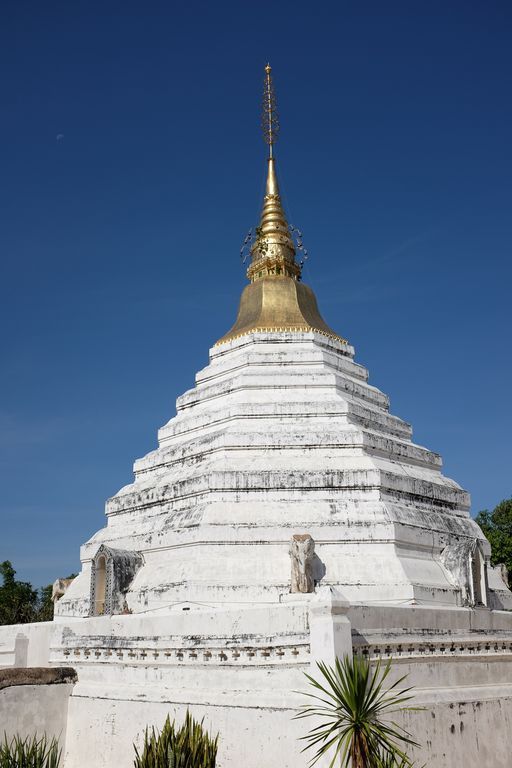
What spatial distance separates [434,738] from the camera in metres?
14.0

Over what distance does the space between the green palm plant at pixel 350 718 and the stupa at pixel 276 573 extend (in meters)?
0.46

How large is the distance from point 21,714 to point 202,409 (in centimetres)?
927

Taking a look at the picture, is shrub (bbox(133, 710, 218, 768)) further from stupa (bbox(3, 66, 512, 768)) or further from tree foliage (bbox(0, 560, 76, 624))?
tree foliage (bbox(0, 560, 76, 624))

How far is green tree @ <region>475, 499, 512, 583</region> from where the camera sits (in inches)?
1394

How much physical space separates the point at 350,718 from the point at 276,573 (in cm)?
552

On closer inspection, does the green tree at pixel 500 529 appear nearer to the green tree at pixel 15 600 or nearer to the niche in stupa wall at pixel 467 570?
the niche in stupa wall at pixel 467 570

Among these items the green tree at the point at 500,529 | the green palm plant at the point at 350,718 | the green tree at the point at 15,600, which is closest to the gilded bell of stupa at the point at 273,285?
the green palm plant at the point at 350,718

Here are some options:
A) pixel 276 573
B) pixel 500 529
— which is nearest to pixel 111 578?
pixel 276 573

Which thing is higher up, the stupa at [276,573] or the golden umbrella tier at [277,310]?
the golden umbrella tier at [277,310]

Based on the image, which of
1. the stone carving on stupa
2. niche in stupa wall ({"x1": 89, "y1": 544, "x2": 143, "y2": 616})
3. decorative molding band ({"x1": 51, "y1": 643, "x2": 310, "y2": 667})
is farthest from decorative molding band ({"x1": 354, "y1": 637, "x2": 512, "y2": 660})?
niche in stupa wall ({"x1": 89, "y1": 544, "x2": 143, "y2": 616})

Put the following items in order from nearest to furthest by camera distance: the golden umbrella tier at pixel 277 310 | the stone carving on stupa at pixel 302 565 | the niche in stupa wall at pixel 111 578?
the stone carving on stupa at pixel 302 565, the niche in stupa wall at pixel 111 578, the golden umbrella tier at pixel 277 310

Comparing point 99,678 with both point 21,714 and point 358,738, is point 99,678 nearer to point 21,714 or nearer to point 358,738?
point 21,714

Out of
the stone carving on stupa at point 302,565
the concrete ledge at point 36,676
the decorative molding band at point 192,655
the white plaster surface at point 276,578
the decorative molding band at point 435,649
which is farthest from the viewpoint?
the stone carving on stupa at point 302,565

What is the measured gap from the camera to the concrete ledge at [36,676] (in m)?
15.4
